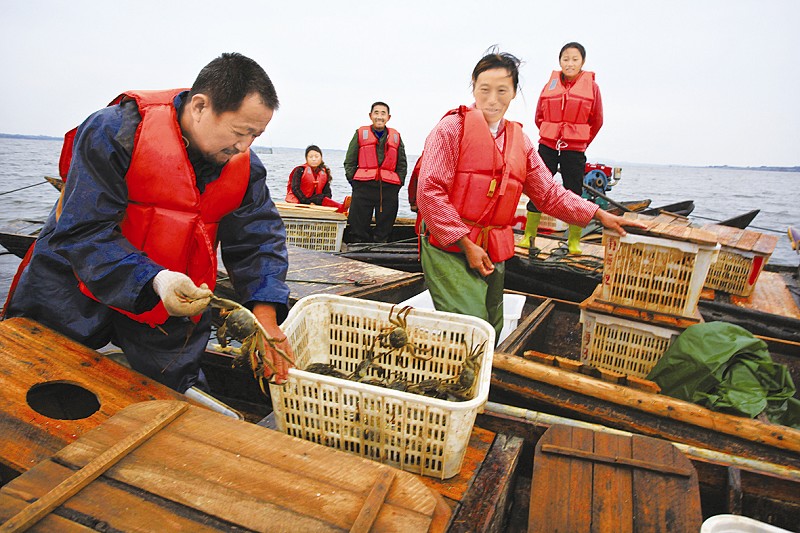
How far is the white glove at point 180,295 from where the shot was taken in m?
1.90

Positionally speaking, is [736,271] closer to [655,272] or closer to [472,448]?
[655,272]

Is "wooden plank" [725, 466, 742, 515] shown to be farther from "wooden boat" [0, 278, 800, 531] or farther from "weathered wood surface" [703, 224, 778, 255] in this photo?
"weathered wood surface" [703, 224, 778, 255]

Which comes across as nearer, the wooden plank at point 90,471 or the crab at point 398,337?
the wooden plank at point 90,471

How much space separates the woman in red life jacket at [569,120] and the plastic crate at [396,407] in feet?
14.2

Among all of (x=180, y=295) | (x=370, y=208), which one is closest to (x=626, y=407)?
(x=180, y=295)

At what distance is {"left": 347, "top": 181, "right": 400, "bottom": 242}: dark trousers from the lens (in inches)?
367

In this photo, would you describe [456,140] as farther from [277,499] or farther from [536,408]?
[277,499]

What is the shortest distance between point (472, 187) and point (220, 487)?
2.48 meters

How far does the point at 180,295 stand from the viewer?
75.9 inches

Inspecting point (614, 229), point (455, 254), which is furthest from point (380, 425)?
point (614, 229)

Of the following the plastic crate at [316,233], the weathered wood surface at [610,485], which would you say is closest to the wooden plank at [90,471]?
the weathered wood surface at [610,485]

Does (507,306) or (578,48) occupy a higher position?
(578,48)

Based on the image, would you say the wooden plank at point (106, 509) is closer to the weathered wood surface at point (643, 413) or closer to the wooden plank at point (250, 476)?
the wooden plank at point (250, 476)

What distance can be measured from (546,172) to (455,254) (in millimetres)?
1074
